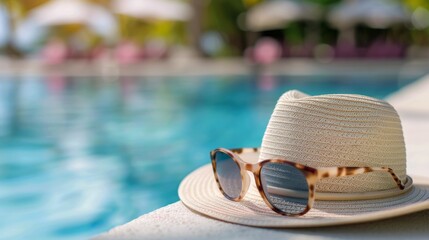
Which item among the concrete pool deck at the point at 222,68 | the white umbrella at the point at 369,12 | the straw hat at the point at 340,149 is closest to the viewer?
the straw hat at the point at 340,149

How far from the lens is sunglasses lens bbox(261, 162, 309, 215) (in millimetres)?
2244

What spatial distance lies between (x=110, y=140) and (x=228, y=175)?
19.4 ft

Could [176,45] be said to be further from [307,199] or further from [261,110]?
[307,199]

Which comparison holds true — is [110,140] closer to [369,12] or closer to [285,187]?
[285,187]

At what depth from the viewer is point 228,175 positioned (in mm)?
2512

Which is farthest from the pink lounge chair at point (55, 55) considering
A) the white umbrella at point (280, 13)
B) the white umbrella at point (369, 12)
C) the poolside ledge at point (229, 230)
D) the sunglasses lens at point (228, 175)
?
the poolside ledge at point (229, 230)

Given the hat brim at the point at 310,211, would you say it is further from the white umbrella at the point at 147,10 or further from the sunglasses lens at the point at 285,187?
the white umbrella at the point at 147,10

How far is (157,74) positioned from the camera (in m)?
19.0

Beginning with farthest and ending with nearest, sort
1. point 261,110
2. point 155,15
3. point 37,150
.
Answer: point 155,15 → point 261,110 → point 37,150

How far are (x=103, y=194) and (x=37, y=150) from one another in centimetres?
241

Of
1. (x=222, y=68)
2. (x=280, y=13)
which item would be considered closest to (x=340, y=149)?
(x=222, y=68)

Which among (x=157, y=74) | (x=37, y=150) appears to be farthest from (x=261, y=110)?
(x=157, y=74)

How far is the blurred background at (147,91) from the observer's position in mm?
5461

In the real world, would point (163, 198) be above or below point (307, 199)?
below
